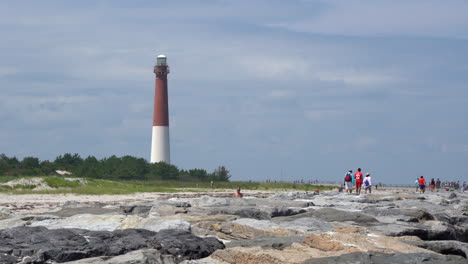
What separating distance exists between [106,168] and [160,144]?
6551 millimetres

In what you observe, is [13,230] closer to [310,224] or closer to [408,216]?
[310,224]

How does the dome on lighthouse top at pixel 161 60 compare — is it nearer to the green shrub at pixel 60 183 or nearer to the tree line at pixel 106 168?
the tree line at pixel 106 168

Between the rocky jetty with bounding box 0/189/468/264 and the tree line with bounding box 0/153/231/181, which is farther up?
the tree line with bounding box 0/153/231/181

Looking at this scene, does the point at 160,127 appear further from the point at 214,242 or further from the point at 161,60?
the point at 214,242

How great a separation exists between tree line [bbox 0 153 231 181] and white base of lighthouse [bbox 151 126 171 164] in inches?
92.1

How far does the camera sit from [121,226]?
10445 mm

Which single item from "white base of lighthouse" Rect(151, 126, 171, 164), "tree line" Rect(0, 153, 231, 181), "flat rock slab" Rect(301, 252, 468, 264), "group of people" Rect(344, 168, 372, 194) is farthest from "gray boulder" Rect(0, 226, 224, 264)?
"white base of lighthouse" Rect(151, 126, 171, 164)

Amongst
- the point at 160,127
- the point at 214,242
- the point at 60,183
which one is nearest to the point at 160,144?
the point at 160,127

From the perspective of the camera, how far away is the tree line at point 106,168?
46219 millimetres

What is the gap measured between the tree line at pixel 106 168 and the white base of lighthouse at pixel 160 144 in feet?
7.68

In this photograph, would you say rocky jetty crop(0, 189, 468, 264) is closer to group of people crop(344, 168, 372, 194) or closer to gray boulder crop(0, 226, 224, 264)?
gray boulder crop(0, 226, 224, 264)

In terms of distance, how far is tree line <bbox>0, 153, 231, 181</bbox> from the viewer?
152 ft

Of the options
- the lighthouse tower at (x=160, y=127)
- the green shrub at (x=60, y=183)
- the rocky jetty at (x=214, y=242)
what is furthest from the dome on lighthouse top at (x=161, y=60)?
the rocky jetty at (x=214, y=242)

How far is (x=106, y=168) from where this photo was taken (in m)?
50.4
